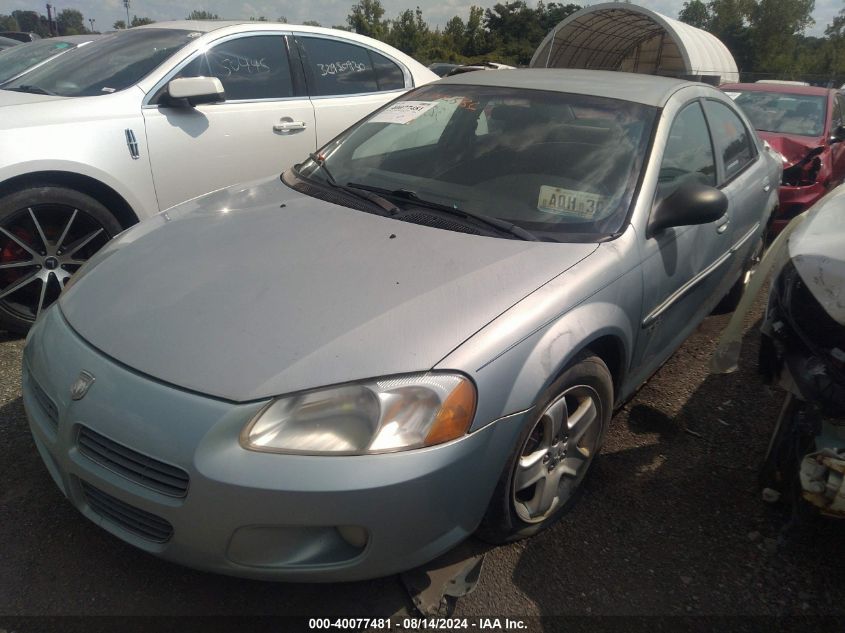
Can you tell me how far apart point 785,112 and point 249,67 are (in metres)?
5.86

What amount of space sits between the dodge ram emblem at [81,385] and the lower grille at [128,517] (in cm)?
25

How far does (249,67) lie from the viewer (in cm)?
420

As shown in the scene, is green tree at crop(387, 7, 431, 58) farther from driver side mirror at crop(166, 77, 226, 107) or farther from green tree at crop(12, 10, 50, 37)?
driver side mirror at crop(166, 77, 226, 107)

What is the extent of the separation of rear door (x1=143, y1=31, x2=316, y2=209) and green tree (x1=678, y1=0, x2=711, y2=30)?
230 feet

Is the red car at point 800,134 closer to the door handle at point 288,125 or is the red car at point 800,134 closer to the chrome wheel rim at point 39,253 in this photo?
the door handle at point 288,125

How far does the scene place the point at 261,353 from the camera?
5.83 feet

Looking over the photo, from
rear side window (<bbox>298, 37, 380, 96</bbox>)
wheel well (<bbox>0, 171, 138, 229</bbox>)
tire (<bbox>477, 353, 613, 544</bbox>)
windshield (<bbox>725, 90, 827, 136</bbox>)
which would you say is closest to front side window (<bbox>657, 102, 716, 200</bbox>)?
tire (<bbox>477, 353, 613, 544</bbox>)

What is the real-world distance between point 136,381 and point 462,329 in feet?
3.01

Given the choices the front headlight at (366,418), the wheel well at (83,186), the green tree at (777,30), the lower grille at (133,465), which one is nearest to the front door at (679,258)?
the front headlight at (366,418)

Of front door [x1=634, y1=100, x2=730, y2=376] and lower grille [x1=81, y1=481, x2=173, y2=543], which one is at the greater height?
front door [x1=634, y1=100, x2=730, y2=376]

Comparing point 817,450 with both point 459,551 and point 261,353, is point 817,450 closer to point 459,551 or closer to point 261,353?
point 459,551

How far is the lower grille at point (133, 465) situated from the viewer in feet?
5.43

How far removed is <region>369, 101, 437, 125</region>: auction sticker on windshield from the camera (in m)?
3.21

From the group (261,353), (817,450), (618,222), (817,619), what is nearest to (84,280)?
(261,353)
